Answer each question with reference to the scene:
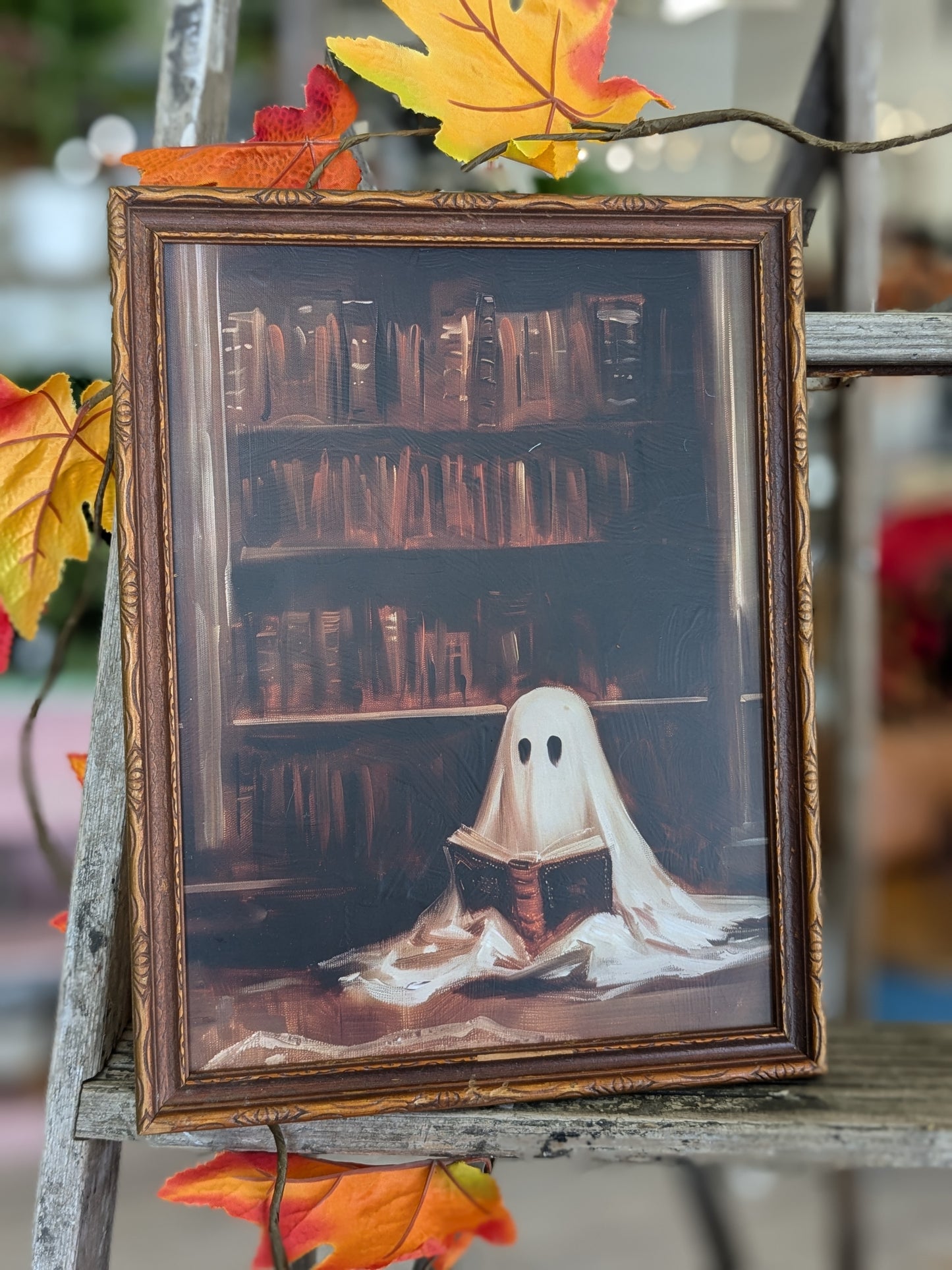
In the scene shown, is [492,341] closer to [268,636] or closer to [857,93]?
[268,636]

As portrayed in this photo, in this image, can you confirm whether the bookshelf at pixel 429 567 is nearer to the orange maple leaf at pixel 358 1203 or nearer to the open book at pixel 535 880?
the open book at pixel 535 880

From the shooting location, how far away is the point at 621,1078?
0.47 metres

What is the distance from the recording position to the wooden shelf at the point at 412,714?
452 millimetres

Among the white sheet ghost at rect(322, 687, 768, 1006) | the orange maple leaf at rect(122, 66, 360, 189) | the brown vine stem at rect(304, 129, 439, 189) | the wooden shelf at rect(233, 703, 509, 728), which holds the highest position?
the orange maple leaf at rect(122, 66, 360, 189)

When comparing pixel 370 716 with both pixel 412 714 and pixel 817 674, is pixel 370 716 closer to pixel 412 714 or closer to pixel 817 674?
pixel 412 714

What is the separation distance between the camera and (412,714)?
0.47m

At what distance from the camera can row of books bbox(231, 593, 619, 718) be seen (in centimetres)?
45

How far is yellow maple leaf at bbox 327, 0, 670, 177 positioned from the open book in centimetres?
33

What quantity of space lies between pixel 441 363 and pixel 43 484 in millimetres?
241

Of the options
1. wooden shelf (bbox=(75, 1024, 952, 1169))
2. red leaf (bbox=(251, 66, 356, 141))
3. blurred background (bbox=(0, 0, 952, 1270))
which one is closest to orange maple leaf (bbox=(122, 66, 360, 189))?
red leaf (bbox=(251, 66, 356, 141))

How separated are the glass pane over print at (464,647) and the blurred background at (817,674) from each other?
96 centimetres

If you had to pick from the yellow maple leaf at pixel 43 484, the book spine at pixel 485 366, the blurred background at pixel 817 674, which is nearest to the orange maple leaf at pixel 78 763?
the yellow maple leaf at pixel 43 484

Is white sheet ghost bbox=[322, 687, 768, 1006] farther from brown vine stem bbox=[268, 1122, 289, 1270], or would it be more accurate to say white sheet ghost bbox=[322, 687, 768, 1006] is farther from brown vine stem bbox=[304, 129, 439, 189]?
brown vine stem bbox=[304, 129, 439, 189]

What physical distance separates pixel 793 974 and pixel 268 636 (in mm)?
290
